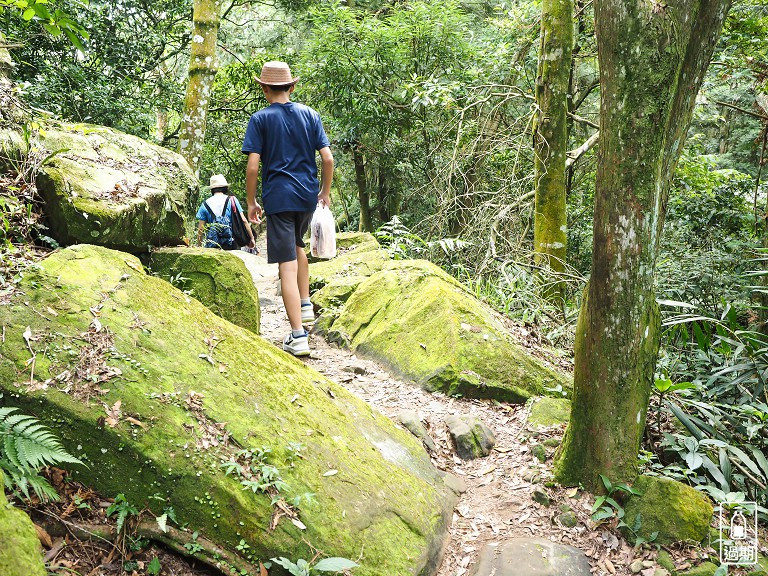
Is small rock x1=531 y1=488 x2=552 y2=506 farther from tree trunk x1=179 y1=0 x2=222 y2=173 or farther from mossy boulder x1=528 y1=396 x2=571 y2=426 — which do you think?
tree trunk x1=179 y1=0 x2=222 y2=173

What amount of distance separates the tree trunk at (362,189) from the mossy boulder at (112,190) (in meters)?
7.88

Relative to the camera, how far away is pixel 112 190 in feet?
13.8

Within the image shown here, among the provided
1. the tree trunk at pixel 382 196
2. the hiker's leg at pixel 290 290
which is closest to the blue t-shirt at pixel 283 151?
the hiker's leg at pixel 290 290

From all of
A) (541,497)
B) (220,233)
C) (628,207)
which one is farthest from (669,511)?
(220,233)

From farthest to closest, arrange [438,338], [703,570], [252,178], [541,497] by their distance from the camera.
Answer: [438,338]
[252,178]
[541,497]
[703,570]

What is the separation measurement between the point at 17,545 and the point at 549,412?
3.79 m

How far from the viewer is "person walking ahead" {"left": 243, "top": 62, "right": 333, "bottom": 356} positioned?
177 inches

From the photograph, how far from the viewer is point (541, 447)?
4.13 metres

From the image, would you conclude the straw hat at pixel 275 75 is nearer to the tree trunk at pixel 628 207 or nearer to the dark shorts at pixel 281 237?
the dark shorts at pixel 281 237

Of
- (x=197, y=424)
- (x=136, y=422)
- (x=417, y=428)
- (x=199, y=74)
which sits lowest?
(x=417, y=428)

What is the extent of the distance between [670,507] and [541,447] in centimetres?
96

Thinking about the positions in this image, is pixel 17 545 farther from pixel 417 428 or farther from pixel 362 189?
pixel 362 189

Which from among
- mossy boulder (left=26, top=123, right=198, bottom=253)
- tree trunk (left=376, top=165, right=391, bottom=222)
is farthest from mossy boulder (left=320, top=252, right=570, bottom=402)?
tree trunk (left=376, top=165, right=391, bottom=222)

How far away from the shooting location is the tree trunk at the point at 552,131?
6.78 metres
